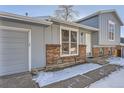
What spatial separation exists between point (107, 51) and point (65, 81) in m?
10.4

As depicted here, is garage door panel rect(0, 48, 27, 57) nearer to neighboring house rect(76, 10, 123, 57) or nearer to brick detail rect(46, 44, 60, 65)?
brick detail rect(46, 44, 60, 65)

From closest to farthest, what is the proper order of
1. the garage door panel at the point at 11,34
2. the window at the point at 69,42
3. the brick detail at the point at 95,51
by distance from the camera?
1. the garage door panel at the point at 11,34
2. the window at the point at 69,42
3. the brick detail at the point at 95,51

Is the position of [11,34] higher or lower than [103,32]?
lower

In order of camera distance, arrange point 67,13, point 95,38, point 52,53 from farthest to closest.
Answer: point 67,13 < point 95,38 < point 52,53

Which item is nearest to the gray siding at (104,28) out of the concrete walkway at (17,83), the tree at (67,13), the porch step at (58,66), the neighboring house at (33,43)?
the neighboring house at (33,43)

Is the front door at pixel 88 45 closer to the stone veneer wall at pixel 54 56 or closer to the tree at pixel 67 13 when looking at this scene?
the stone veneer wall at pixel 54 56

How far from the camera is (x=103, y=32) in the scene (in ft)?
47.5

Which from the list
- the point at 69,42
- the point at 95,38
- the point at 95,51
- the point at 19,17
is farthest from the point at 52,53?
the point at 95,38

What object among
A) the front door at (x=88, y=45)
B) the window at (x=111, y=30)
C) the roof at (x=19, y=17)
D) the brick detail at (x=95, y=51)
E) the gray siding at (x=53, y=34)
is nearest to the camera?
the roof at (x=19, y=17)

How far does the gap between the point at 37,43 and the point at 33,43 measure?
266 mm

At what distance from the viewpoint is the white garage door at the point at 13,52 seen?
656cm

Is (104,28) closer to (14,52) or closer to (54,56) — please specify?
(54,56)
